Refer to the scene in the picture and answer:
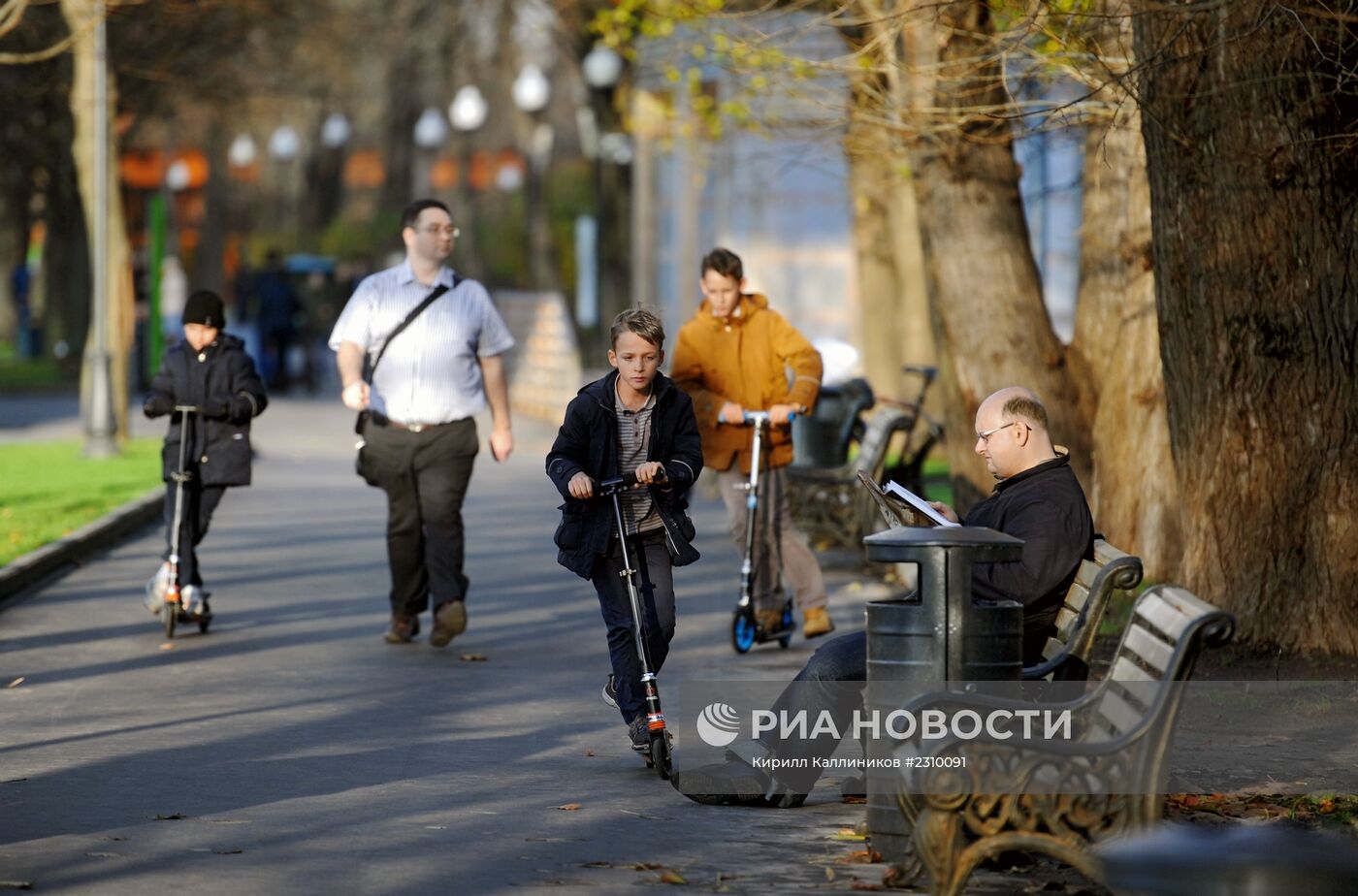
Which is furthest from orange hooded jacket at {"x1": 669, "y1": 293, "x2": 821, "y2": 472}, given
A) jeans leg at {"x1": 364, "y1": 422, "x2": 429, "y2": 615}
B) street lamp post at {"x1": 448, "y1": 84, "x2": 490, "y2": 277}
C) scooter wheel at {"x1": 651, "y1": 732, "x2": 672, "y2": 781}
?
street lamp post at {"x1": 448, "y1": 84, "x2": 490, "y2": 277}

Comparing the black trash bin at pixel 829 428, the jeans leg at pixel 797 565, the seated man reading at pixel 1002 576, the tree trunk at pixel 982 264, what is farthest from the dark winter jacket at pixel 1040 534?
the black trash bin at pixel 829 428

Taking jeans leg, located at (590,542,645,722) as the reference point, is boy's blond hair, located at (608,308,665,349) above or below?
above

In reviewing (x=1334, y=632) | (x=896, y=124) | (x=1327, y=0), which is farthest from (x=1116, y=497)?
(x=1327, y=0)

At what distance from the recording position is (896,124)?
12930mm

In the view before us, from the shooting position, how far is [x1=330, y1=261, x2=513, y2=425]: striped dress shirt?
11.1m

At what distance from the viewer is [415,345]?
36.3ft

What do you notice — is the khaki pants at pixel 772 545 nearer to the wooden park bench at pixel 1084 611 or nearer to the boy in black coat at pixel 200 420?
the boy in black coat at pixel 200 420

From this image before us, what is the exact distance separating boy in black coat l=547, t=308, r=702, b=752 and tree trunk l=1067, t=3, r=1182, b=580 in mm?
4758

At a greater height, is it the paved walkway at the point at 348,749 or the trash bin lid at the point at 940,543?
the trash bin lid at the point at 940,543

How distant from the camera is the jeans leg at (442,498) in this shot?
11.0 m

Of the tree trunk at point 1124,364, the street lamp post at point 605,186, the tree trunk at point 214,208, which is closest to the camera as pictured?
the tree trunk at point 1124,364

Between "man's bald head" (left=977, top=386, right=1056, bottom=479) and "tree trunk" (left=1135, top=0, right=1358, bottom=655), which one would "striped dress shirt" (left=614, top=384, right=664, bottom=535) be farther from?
"tree trunk" (left=1135, top=0, right=1358, bottom=655)

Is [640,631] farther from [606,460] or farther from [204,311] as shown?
[204,311]

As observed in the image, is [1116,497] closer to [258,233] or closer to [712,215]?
[712,215]
